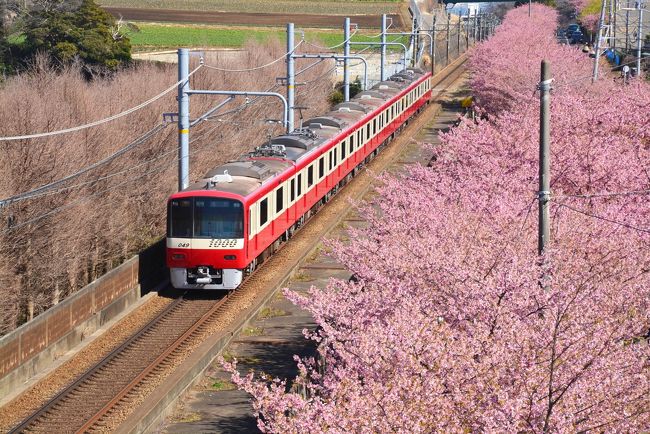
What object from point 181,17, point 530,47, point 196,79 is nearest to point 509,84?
point 530,47

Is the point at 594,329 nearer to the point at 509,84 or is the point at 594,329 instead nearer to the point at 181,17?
the point at 509,84

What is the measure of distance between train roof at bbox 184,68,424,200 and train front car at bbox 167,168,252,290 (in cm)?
16

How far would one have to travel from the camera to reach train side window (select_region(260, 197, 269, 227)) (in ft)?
78.7

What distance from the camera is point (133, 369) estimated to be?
19.2 meters

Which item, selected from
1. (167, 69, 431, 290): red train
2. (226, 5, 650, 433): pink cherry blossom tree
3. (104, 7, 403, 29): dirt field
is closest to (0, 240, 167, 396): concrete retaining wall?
(167, 69, 431, 290): red train

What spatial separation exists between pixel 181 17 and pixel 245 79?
60563 mm

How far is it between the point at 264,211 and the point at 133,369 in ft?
19.8

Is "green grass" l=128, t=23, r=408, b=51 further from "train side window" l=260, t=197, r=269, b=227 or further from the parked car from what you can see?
"train side window" l=260, t=197, r=269, b=227

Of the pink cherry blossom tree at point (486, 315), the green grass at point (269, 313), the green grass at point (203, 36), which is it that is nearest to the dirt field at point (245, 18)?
the green grass at point (203, 36)

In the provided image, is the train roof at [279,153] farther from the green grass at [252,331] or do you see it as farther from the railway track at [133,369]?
the green grass at [252,331]

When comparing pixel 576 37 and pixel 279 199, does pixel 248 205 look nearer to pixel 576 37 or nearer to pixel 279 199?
pixel 279 199

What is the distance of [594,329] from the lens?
1133 centimetres

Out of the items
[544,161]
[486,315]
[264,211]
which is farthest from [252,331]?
[486,315]

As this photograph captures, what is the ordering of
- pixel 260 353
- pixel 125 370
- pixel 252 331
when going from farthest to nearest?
1. pixel 252 331
2. pixel 260 353
3. pixel 125 370
